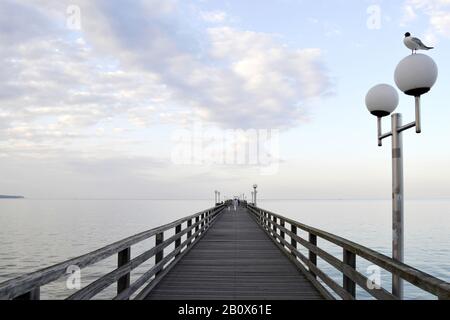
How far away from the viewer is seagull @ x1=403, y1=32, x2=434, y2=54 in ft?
16.7

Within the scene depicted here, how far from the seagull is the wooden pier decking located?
13.8 feet

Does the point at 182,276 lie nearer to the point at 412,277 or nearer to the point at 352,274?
the point at 352,274

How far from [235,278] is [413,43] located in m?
5.50

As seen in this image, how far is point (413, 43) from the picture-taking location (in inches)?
201

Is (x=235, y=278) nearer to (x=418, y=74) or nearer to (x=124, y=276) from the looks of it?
(x=124, y=276)

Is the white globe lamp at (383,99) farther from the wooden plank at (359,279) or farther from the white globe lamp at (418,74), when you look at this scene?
the wooden plank at (359,279)

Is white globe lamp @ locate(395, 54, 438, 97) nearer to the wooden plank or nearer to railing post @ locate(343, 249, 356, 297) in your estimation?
railing post @ locate(343, 249, 356, 297)

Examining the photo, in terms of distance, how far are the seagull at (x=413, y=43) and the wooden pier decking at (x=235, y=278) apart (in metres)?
4.20

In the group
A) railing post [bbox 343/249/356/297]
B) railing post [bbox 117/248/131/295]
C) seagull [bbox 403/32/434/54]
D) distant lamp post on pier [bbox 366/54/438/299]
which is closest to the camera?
distant lamp post on pier [bbox 366/54/438/299]

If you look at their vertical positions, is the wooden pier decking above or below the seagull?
below

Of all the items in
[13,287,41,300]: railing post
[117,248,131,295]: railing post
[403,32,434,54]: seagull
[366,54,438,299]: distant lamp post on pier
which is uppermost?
[403,32,434,54]: seagull

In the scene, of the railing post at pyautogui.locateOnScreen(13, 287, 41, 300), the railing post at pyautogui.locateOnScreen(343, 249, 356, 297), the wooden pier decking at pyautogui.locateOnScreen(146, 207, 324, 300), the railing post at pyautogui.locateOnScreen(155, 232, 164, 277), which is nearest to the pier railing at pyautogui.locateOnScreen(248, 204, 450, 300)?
the railing post at pyautogui.locateOnScreen(343, 249, 356, 297)

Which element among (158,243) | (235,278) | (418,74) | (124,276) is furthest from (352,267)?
(158,243)
